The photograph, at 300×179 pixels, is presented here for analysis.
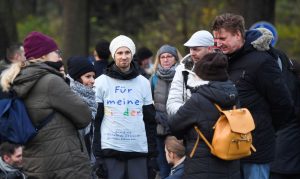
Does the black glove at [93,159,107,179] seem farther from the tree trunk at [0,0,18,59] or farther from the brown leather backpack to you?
the tree trunk at [0,0,18,59]

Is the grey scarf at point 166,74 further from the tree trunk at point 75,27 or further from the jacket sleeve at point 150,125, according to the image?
the tree trunk at point 75,27

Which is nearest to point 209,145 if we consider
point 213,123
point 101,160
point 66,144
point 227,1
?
point 213,123

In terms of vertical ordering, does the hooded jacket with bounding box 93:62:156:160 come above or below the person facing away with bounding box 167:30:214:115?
below

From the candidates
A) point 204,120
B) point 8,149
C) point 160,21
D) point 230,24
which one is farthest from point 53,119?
point 160,21

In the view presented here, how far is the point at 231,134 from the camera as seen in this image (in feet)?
21.1

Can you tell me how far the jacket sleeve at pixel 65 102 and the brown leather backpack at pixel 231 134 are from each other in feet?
3.28

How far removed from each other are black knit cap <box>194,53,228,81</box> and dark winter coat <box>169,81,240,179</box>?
0.08 meters

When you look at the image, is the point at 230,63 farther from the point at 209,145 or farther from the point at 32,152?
the point at 32,152

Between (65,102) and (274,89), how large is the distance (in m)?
1.93

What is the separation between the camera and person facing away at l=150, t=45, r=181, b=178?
1009 cm

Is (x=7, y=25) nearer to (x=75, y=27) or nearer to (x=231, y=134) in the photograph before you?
(x=75, y=27)

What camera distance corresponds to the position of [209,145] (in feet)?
21.3

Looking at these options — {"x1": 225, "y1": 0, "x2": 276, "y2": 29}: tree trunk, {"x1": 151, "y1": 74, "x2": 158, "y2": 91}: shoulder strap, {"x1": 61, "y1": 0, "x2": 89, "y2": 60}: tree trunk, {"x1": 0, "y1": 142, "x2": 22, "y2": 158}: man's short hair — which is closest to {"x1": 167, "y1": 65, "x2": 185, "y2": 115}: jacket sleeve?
{"x1": 0, "y1": 142, "x2": 22, "y2": 158}: man's short hair

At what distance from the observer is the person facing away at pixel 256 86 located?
702 cm
